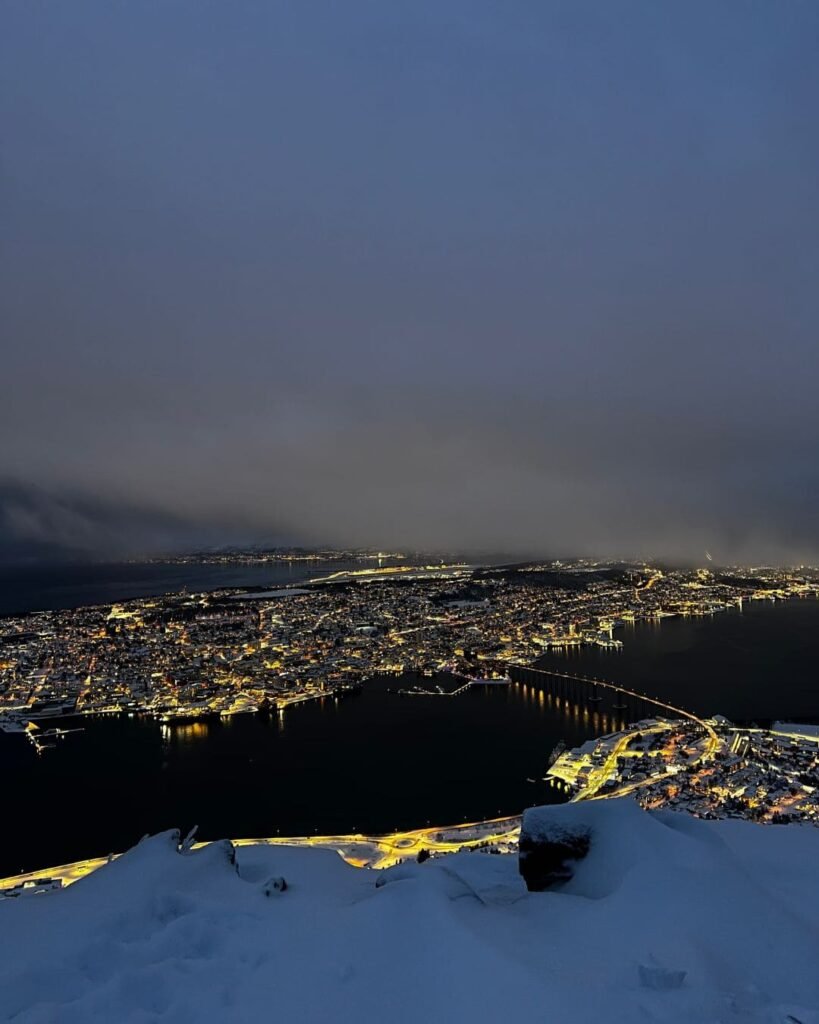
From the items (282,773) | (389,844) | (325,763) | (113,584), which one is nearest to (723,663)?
(325,763)


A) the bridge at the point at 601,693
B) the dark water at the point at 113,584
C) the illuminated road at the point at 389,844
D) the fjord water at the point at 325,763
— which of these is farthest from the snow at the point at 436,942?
the dark water at the point at 113,584

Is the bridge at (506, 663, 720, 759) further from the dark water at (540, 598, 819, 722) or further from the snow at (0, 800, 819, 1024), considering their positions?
the snow at (0, 800, 819, 1024)

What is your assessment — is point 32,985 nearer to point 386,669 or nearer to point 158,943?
point 158,943

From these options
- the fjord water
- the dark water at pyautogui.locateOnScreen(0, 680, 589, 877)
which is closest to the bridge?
the fjord water

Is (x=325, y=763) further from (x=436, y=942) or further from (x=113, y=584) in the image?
(x=113, y=584)

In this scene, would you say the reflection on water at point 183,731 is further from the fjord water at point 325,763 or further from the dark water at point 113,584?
the dark water at point 113,584

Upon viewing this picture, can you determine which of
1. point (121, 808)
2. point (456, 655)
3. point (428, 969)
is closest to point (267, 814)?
point (121, 808)
